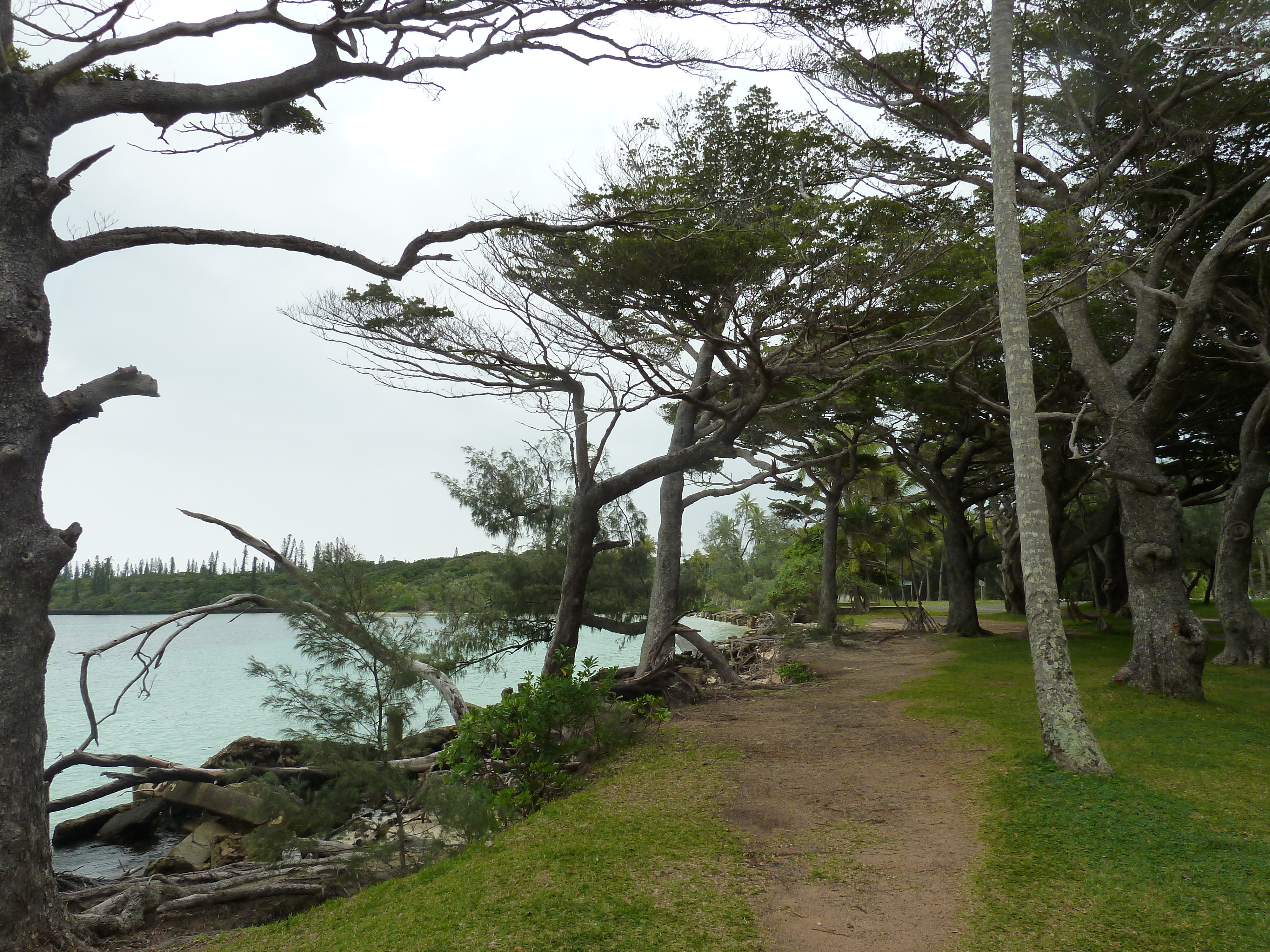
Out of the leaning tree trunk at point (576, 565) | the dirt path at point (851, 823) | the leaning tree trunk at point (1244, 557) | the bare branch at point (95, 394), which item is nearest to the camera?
the dirt path at point (851, 823)

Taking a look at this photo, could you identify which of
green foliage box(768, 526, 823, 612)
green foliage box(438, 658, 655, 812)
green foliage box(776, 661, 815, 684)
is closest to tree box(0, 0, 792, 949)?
green foliage box(438, 658, 655, 812)

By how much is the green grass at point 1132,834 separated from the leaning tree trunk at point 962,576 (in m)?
9.88

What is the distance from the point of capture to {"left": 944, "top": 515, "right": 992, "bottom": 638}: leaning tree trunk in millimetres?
18984

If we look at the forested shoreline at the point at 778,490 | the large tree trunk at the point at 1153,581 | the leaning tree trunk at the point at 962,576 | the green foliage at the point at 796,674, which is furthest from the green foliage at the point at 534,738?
the leaning tree trunk at the point at 962,576

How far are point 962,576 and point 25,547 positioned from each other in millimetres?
19667

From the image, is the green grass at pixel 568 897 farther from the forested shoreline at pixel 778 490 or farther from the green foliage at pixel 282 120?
the green foliage at pixel 282 120

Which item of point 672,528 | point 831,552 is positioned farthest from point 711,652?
point 831,552

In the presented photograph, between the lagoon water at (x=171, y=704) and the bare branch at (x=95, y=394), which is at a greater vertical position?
the bare branch at (x=95, y=394)

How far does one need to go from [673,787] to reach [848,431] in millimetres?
15635

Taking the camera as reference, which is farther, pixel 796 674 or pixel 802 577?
pixel 802 577

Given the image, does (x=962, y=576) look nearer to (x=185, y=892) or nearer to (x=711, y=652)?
(x=711, y=652)

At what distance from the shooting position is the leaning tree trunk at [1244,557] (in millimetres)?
12742

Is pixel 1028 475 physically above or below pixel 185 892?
above

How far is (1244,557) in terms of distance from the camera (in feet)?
41.8
